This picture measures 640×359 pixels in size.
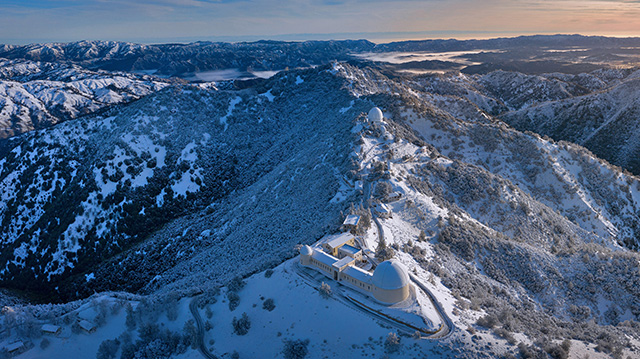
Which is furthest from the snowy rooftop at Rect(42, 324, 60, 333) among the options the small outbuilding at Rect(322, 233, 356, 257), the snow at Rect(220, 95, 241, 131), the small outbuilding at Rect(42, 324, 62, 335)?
the snow at Rect(220, 95, 241, 131)

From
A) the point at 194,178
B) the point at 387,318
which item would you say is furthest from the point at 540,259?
the point at 194,178

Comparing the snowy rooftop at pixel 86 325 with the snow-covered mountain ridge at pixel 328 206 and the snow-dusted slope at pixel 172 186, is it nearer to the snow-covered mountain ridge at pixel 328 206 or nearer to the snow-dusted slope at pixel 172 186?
the snow-covered mountain ridge at pixel 328 206

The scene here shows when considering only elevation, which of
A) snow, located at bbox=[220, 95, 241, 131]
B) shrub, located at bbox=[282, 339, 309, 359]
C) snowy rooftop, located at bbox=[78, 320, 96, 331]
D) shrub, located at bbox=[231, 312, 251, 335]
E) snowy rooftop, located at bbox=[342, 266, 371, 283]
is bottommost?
snowy rooftop, located at bbox=[78, 320, 96, 331]

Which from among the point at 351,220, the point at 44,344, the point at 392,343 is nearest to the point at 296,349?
the point at 392,343

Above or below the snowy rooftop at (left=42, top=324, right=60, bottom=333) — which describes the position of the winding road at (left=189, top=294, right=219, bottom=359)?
above

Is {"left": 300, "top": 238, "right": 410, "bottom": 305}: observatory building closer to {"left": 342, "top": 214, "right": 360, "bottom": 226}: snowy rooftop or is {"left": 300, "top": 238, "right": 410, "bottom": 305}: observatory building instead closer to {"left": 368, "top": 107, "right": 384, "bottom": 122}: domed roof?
{"left": 342, "top": 214, "right": 360, "bottom": 226}: snowy rooftop

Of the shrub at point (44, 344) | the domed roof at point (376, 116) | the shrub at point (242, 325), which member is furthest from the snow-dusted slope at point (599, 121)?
the shrub at point (44, 344)

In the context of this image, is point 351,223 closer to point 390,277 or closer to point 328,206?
point 390,277
